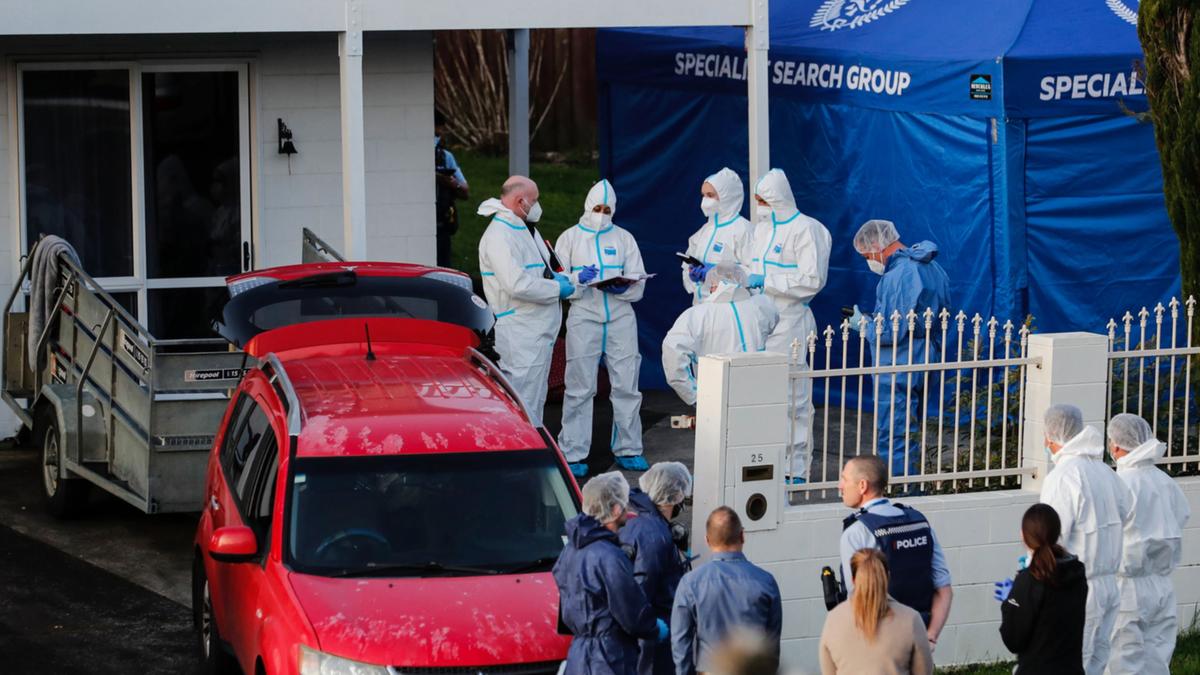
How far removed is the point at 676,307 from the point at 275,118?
395 cm

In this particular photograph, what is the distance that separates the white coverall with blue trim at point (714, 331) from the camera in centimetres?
1015

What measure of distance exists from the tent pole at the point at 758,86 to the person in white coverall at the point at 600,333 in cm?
113

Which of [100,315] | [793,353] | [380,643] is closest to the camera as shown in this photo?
[380,643]

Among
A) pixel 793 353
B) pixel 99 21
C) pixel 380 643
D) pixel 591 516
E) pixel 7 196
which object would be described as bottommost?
pixel 380 643

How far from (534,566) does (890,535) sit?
1500 millimetres

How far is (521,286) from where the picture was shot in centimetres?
1132

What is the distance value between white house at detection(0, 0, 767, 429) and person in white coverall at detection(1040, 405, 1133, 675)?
214 inches

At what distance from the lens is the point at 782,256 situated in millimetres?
11898

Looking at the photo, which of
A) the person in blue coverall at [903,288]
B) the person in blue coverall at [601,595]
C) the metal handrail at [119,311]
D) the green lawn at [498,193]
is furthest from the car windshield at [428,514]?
the green lawn at [498,193]

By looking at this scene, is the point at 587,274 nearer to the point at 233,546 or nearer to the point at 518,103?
the point at 518,103

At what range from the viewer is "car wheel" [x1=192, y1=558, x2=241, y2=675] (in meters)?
8.02

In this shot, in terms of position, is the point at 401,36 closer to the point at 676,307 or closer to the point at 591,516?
the point at 676,307

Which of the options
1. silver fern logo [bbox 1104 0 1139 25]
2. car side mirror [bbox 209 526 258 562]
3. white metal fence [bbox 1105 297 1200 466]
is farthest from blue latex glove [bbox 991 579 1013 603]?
silver fern logo [bbox 1104 0 1139 25]

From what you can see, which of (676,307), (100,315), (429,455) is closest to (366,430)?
(429,455)
